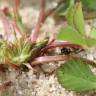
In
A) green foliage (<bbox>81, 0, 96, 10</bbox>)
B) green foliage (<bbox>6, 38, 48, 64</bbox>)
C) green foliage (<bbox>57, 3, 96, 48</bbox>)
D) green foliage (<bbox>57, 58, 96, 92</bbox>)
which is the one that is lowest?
green foliage (<bbox>57, 58, 96, 92</bbox>)

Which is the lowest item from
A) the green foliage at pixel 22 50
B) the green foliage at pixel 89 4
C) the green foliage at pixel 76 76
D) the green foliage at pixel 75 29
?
the green foliage at pixel 76 76

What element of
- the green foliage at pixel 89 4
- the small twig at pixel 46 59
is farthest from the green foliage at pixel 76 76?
the green foliage at pixel 89 4

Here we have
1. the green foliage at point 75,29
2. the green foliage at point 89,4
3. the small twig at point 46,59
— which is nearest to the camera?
the green foliage at point 75,29

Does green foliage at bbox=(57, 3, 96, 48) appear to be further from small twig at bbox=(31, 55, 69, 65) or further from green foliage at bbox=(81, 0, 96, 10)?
green foliage at bbox=(81, 0, 96, 10)

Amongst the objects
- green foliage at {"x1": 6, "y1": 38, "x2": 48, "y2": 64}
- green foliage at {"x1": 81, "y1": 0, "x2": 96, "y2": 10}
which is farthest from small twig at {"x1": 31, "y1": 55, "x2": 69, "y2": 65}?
green foliage at {"x1": 81, "y1": 0, "x2": 96, "y2": 10}

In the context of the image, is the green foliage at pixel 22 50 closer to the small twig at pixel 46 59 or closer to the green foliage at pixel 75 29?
the small twig at pixel 46 59
